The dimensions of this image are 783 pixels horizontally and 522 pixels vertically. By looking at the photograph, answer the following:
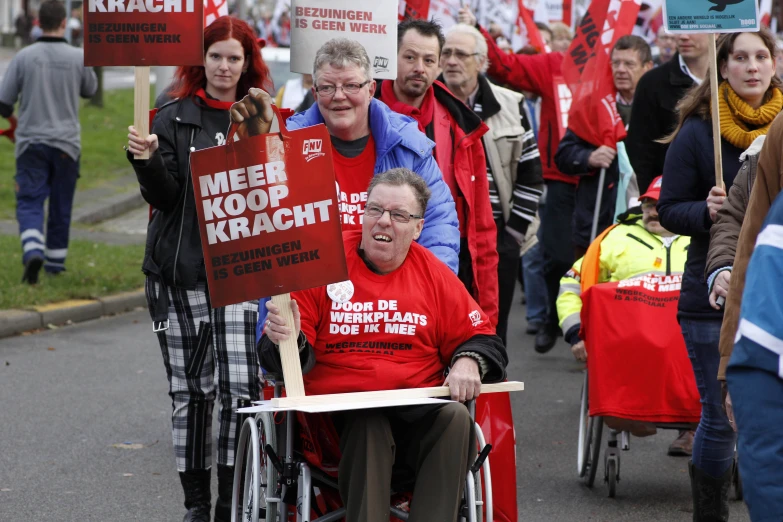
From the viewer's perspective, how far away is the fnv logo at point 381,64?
604 centimetres

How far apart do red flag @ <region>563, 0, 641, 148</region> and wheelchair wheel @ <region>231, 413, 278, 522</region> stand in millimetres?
4492

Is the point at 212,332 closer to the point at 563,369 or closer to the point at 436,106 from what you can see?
the point at 436,106

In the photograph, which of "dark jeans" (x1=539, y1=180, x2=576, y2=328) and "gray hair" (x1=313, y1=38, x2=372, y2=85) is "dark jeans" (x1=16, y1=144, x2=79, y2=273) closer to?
"dark jeans" (x1=539, y1=180, x2=576, y2=328)

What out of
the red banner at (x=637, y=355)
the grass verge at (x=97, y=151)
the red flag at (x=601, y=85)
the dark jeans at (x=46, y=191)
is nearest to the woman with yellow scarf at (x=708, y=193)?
the red banner at (x=637, y=355)

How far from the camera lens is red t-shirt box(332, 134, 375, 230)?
197 inches

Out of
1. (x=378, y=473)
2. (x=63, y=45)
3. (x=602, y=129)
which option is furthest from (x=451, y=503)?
(x=63, y=45)

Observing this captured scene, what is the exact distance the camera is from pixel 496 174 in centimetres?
670

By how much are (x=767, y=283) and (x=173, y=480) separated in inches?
163

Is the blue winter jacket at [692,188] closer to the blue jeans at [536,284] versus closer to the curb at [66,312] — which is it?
the blue jeans at [536,284]

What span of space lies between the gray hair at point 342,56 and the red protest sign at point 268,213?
0.80 metres

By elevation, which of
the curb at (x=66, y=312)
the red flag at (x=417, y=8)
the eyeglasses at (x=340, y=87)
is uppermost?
the red flag at (x=417, y=8)

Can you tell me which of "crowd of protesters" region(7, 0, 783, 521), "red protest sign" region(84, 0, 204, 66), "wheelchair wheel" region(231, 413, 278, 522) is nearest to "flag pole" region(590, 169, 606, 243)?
"crowd of protesters" region(7, 0, 783, 521)

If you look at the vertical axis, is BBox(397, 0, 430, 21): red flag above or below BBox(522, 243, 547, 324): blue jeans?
above

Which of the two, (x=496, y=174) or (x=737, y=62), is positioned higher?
(x=737, y=62)
